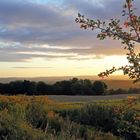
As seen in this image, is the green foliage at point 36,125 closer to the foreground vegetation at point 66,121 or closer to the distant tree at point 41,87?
the foreground vegetation at point 66,121

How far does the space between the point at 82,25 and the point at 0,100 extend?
17206 mm

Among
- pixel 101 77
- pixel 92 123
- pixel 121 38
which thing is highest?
pixel 121 38

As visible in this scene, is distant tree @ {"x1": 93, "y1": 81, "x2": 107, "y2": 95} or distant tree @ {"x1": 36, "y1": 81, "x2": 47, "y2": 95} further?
distant tree @ {"x1": 93, "y1": 81, "x2": 107, "y2": 95}

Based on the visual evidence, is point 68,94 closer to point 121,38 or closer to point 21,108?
point 21,108

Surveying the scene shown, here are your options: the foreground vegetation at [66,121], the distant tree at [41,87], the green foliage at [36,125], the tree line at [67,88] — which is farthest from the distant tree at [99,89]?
the green foliage at [36,125]

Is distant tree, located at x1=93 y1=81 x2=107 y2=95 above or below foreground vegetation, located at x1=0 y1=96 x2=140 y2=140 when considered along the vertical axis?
above

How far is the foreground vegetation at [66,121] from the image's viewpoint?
20.7 feet

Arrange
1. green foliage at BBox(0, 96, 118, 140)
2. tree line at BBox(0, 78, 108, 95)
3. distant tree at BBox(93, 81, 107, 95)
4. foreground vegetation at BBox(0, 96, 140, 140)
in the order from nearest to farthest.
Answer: foreground vegetation at BBox(0, 96, 140, 140), green foliage at BBox(0, 96, 118, 140), tree line at BBox(0, 78, 108, 95), distant tree at BBox(93, 81, 107, 95)

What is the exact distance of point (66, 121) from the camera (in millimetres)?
18391

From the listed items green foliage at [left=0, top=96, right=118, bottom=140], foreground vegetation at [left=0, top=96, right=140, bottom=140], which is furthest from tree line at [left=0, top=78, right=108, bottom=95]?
green foliage at [left=0, top=96, right=118, bottom=140]

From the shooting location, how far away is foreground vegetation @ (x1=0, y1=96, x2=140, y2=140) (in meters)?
6.32

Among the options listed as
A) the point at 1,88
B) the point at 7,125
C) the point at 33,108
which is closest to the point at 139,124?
the point at 7,125

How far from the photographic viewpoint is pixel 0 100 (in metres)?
22.5

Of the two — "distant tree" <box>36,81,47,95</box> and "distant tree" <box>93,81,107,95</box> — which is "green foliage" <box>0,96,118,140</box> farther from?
"distant tree" <box>93,81,107,95</box>
